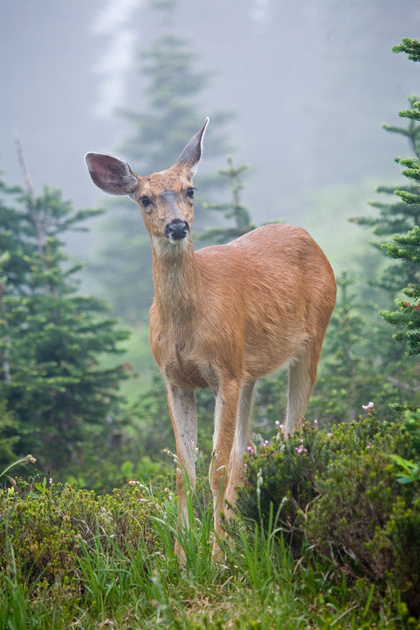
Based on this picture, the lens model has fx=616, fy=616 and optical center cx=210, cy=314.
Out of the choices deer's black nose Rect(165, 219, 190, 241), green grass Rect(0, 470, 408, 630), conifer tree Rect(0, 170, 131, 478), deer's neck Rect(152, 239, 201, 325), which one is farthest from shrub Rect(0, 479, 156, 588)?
conifer tree Rect(0, 170, 131, 478)

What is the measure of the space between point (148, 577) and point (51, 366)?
5.68m

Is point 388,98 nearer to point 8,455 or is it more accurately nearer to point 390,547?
point 8,455

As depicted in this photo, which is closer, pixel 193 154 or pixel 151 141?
pixel 193 154

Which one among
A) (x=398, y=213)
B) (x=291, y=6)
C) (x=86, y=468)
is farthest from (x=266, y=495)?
(x=291, y=6)

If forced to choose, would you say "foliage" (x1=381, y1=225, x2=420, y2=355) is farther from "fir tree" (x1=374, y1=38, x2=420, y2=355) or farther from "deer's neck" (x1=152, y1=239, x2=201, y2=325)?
"deer's neck" (x1=152, y1=239, x2=201, y2=325)

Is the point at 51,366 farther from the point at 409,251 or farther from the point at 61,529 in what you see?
the point at 409,251

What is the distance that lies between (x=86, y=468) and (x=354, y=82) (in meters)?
35.9

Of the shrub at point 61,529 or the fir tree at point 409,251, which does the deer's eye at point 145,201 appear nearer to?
the fir tree at point 409,251

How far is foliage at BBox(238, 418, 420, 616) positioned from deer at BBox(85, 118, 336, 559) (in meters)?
0.49

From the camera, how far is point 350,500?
9.98 feet

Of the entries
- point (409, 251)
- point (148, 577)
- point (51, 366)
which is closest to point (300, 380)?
point (409, 251)

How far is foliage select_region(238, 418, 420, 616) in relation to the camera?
9.09 ft

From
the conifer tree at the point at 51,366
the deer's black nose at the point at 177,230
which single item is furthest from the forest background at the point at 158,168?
the deer's black nose at the point at 177,230

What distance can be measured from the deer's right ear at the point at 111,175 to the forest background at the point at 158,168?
67.3 inches
